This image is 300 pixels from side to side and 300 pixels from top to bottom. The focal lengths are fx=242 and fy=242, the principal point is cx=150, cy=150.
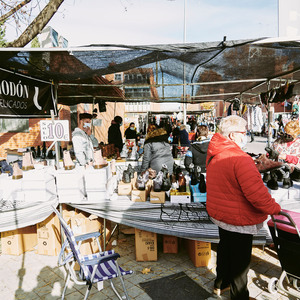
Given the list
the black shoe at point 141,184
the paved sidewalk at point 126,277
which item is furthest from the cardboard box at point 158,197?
the paved sidewalk at point 126,277

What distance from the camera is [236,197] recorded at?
2266 mm

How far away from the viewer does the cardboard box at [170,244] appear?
3879 millimetres

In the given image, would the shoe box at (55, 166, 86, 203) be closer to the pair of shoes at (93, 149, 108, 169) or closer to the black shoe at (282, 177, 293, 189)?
the pair of shoes at (93, 149, 108, 169)

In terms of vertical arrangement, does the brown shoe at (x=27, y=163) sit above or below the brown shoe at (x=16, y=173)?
above

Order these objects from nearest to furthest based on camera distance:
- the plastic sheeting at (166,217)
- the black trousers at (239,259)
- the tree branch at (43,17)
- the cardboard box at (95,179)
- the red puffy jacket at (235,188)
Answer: the red puffy jacket at (235,188), the black trousers at (239,259), the plastic sheeting at (166,217), the cardboard box at (95,179), the tree branch at (43,17)

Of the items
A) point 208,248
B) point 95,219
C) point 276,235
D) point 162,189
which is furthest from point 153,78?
point 276,235

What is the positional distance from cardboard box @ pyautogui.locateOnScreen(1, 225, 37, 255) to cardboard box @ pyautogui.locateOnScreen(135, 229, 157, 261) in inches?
75.1

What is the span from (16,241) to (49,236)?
0.59 metres

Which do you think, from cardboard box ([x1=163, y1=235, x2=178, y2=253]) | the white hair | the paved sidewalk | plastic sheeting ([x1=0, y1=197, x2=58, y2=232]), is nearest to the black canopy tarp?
the white hair

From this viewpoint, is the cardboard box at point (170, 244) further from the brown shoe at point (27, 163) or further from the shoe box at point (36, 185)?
the brown shoe at point (27, 163)

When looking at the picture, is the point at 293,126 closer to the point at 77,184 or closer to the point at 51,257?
the point at 77,184

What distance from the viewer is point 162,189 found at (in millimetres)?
3609

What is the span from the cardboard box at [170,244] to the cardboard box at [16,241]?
2.29 metres

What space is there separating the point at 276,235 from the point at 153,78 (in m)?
4.06
